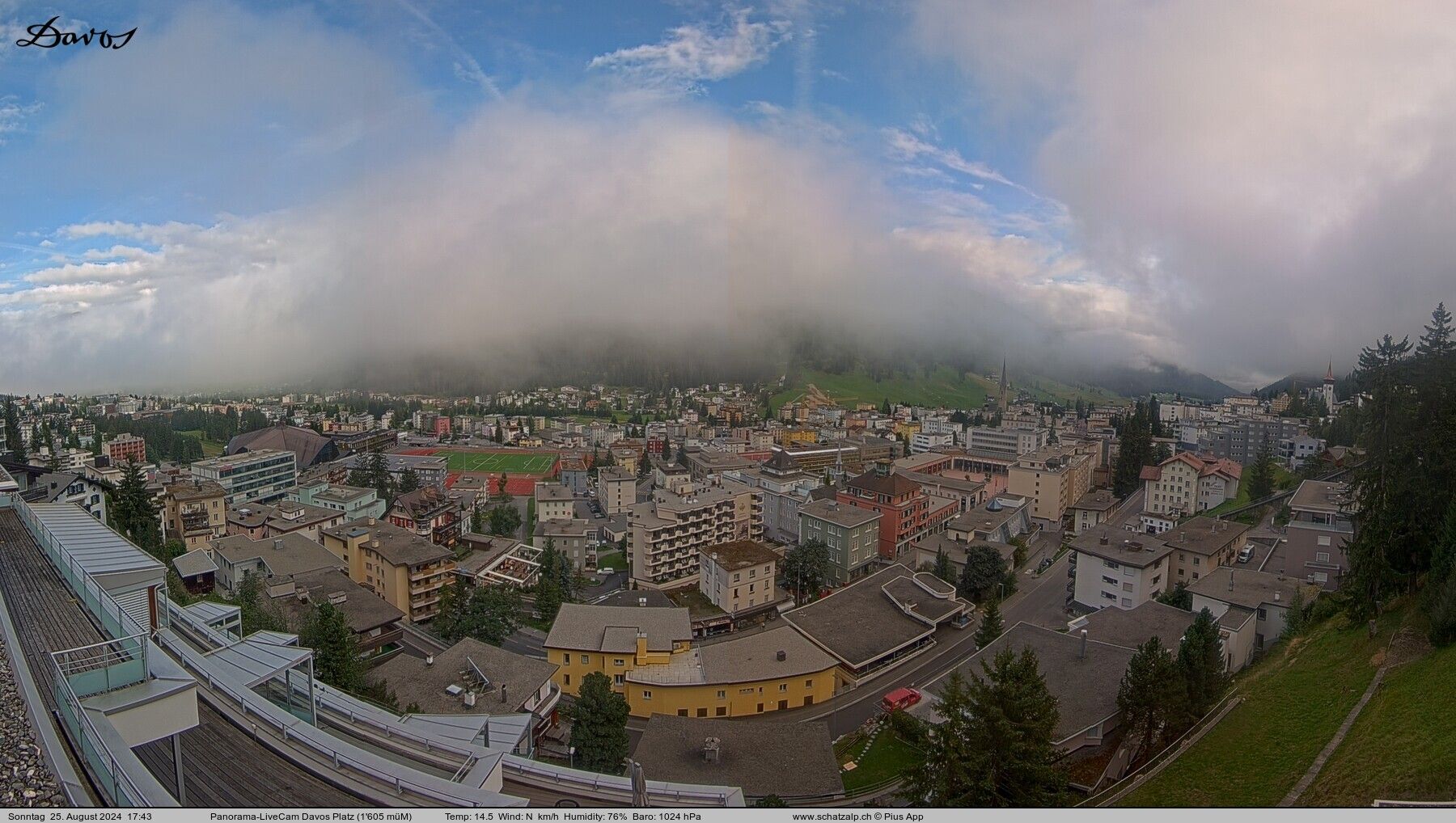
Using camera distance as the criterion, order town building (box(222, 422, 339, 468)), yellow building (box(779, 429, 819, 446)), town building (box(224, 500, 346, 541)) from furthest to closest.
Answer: yellow building (box(779, 429, 819, 446)), town building (box(222, 422, 339, 468)), town building (box(224, 500, 346, 541))

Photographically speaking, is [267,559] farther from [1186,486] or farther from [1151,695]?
[1186,486]

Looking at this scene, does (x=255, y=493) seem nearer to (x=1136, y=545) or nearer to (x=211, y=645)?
(x=211, y=645)

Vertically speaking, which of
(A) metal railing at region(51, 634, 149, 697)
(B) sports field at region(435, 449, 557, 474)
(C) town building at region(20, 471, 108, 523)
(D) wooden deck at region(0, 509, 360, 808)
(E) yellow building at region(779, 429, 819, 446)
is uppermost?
(A) metal railing at region(51, 634, 149, 697)

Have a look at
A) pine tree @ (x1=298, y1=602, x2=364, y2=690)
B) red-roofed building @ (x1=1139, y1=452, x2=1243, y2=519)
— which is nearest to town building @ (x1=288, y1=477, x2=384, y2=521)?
pine tree @ (x1=298, y1=602, x2=364, y2=690)

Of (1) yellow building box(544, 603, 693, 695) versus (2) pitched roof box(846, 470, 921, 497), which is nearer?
(1) yellow building box(544, 603, 693, 695)

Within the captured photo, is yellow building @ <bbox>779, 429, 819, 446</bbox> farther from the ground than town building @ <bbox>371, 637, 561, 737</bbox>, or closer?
farther from the ground

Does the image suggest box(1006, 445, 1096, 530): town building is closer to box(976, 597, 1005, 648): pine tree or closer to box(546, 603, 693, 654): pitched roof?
box(976, 597, 1005, 648): pine tree
